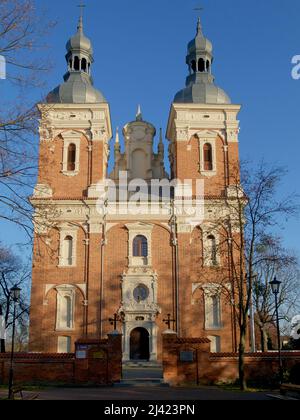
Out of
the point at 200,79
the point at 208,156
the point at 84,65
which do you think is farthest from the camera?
the point at 84,65

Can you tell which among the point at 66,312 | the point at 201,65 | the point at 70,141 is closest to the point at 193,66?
the point at 201,65

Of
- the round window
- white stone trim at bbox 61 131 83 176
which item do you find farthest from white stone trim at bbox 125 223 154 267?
white stone trim at bbox 61 131 83 176

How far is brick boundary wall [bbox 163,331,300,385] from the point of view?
2052 centimetres

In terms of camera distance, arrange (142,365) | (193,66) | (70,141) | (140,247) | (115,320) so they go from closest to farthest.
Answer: (115,320) → (142,365) → (140,247) → (70,141) → (193,66)

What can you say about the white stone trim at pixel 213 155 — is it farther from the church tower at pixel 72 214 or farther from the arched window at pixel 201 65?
the church tower at pixel 72 214

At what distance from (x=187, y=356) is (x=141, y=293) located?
1107 cm

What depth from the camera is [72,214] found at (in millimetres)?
32562

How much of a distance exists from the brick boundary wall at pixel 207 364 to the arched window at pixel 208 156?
51.2 ft

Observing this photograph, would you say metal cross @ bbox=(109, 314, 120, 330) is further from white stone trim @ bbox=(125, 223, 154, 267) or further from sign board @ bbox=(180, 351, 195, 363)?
sign board @ bbox=(180, 351, 195, 363)

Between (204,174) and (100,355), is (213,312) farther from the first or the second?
(100,355)

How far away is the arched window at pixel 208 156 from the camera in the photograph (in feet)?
112

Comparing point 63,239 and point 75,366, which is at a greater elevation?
point 63,239

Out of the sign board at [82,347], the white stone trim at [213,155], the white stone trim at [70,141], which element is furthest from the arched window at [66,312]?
the white stone trim at [213,155]
